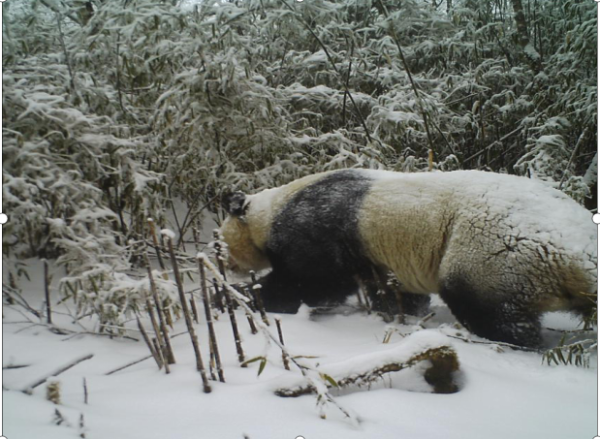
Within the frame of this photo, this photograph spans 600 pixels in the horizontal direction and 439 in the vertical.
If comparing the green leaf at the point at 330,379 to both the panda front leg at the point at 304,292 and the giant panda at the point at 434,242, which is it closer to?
the giant panda at the point at 434,242

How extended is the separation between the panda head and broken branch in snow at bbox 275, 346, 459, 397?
1571 mm

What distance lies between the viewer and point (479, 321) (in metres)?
2.18

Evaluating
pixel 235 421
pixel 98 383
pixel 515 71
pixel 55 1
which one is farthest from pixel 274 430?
pixel 515 71

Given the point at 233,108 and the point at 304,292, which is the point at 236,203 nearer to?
the point at 304,292

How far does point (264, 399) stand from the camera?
1.49 meters

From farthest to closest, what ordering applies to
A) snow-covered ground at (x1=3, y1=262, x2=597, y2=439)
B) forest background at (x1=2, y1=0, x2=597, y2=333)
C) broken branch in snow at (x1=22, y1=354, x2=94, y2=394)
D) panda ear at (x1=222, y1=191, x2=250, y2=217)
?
panda ear at (x1=222, y1=191, x2=250, y2=217)
forest background at (x1=2, y1=0, x2=597, y2=333)
broken branch in snow at (x1=22, y1=354, x2=94, y2=394)
snow-covered ground at (x1=3, y1=262, x2=597, y2=439)

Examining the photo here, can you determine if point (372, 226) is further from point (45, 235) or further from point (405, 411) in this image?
point (45, 235)

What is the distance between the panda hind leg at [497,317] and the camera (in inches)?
82.0

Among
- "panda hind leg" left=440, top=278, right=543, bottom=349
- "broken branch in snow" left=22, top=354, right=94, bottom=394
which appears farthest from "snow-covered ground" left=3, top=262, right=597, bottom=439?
"panda hind leg" left=440, top=278, right=543, bottom=349

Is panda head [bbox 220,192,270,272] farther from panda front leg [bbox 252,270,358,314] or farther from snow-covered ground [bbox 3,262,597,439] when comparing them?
snow-covered ground [bbox 3,262,597,439]

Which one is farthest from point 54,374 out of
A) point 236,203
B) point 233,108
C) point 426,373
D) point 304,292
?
point 233,108

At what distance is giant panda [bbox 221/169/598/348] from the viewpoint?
2.05m

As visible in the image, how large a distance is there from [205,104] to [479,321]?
7.92 ft

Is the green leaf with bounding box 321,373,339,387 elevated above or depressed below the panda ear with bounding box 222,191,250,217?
below
